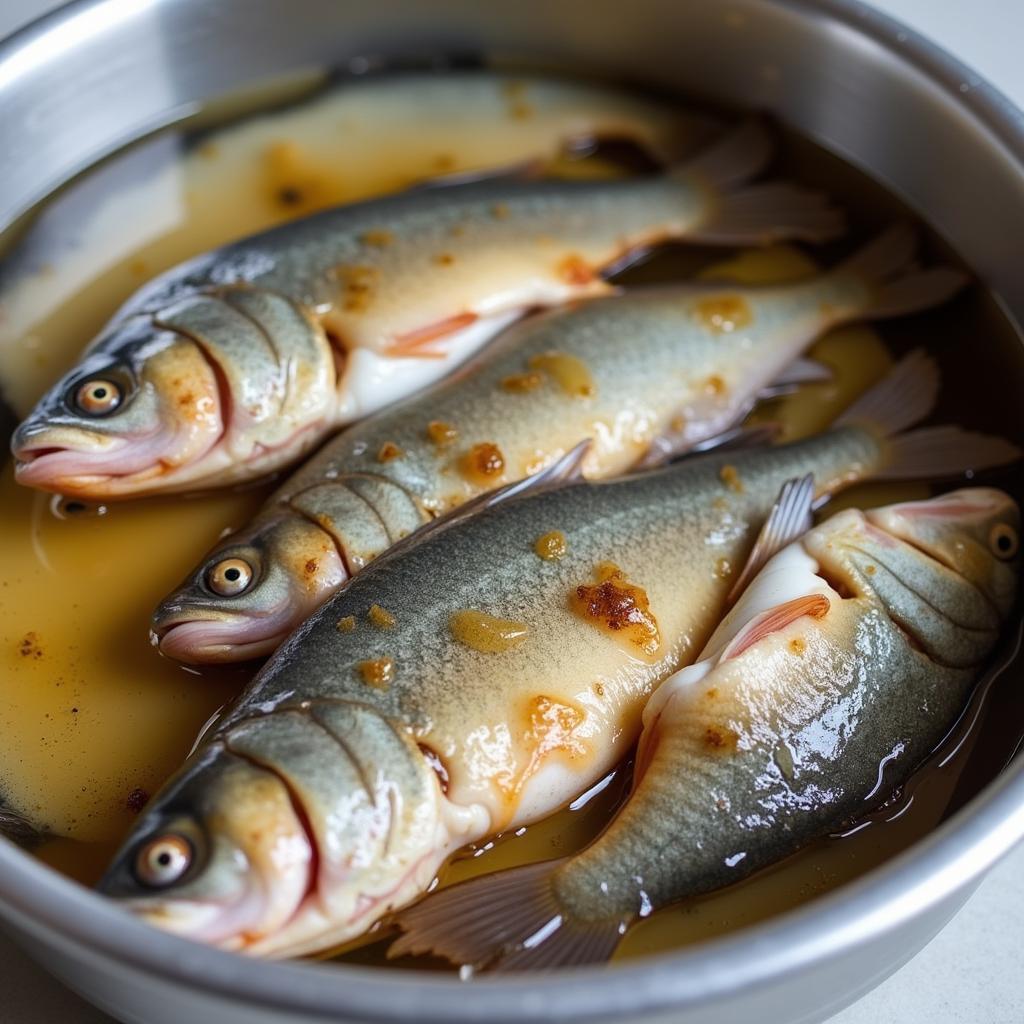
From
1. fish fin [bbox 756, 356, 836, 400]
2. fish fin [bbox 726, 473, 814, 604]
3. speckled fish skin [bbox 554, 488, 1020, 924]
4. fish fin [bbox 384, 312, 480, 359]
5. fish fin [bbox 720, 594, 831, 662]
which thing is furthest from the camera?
fish fin [bbox 756, 356, 836, 400]

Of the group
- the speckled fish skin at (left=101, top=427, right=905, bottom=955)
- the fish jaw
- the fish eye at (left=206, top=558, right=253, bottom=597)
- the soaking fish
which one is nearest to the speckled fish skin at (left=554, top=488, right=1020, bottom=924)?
the speckled fish skin at (left=101, top=427, right=905, bottom=955)

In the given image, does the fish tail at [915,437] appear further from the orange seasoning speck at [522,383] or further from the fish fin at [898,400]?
the orange seasoning speck at [522,383]

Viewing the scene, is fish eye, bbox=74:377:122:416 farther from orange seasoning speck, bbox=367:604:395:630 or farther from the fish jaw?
orange seasoning speck, bbox=367:604:395:630

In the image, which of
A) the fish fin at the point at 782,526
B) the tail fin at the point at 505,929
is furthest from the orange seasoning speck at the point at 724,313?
the tail fin at the point at 505,929

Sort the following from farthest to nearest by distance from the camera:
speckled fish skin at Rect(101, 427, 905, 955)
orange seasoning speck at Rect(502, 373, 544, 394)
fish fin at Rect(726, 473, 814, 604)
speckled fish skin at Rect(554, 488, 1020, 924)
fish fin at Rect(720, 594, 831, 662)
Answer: orange seasoning speck at Rect(502, 373, 544, 394) → fish fin at Rect(726, 473, 814, 604) → fish fin at Rect(720, 594, 831, 662) → speckled fish skin at Rect(554, 488, 1020, 924) → speckled fish skin at Rect(101, 427, 905, 955)


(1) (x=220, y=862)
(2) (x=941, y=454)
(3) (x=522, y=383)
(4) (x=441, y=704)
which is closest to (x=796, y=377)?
(2) (x=941, y=454)

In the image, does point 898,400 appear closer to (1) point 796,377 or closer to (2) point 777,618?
(1) point 796,377
